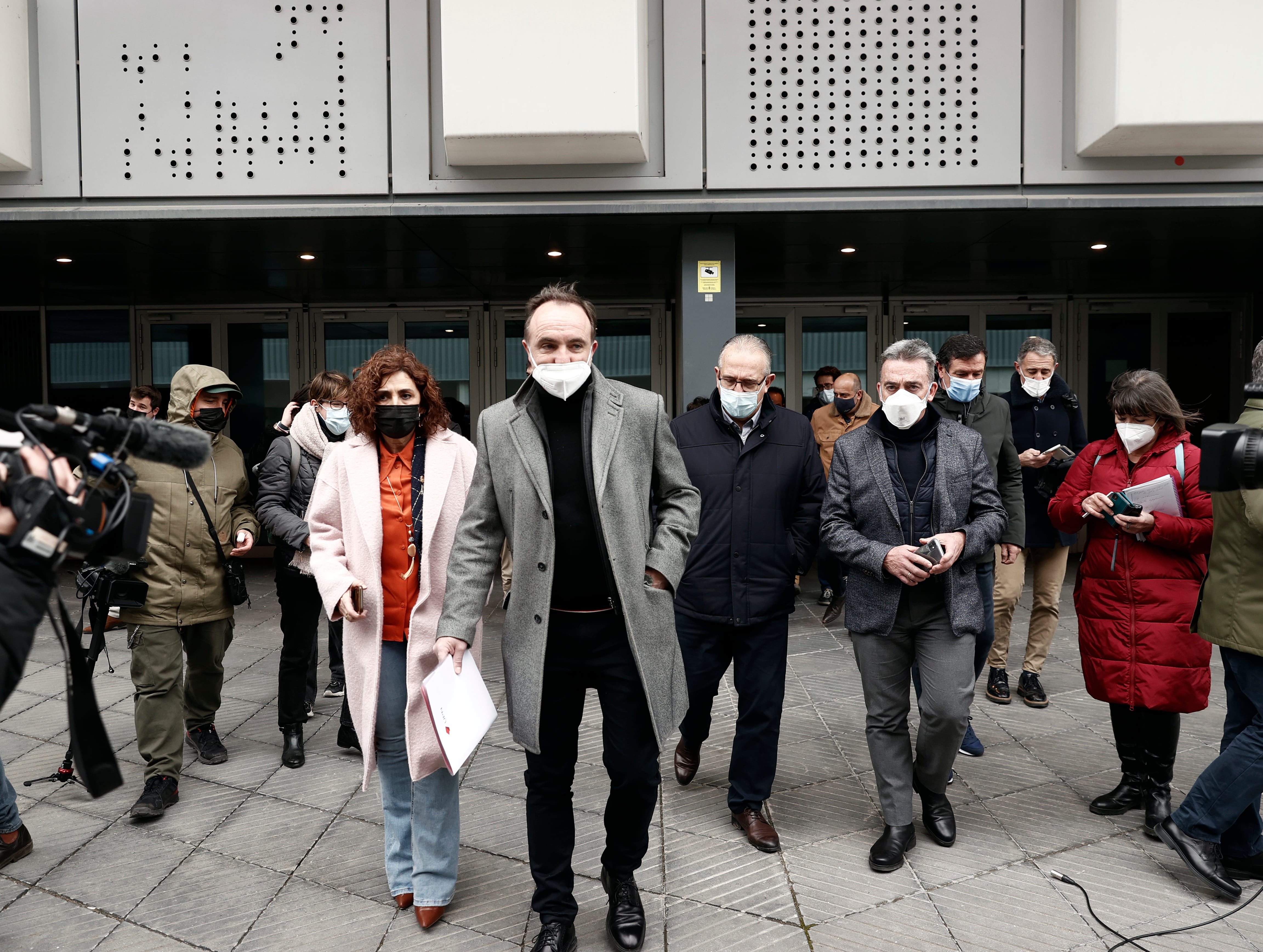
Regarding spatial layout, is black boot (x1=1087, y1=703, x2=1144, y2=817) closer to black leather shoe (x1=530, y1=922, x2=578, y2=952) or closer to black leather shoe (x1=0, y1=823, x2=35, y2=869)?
black leather shoe (x1=530, y1=922, x2=578, y2=952)

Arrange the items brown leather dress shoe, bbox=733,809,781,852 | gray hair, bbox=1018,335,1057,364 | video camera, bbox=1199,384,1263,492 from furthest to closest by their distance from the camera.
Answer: gray hair, bbox=1018,335,1057,364 < brown leather dress shoe, bbox=733,809,781,852 < video camera, bbox=1199,384,1263,492

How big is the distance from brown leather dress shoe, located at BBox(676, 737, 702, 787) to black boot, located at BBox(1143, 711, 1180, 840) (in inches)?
76.7

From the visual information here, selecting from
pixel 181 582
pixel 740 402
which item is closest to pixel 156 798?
pixel 181 582

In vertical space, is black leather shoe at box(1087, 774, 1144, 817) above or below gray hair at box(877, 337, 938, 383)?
below

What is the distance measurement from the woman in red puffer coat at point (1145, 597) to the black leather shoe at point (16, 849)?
4533mm

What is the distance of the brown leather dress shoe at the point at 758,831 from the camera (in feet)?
11.8

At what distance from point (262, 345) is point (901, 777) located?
1036 centimetres

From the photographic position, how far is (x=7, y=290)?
10.6 m

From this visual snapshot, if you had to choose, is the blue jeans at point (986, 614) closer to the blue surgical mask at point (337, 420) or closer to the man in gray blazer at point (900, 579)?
the man in gray blazer at point (900, 579)

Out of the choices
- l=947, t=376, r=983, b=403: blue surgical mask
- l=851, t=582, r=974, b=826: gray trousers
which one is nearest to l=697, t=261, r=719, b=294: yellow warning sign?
l=947, t=376, r=983, b=403: blue surgical mask

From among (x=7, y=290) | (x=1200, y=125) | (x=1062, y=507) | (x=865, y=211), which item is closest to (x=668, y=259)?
(x=865, y=211)

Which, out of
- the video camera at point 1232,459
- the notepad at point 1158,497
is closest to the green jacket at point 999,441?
the notepad at point 1158,497

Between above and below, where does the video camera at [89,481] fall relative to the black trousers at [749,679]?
above

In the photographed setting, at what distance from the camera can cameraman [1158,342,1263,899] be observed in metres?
3.15
